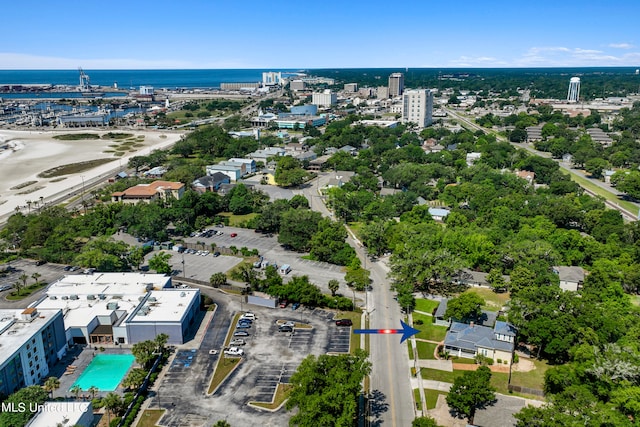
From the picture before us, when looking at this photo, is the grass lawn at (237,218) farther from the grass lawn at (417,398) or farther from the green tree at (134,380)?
the grass lawn at (417,398)

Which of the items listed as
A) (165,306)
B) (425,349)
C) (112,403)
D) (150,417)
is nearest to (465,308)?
(425,349)

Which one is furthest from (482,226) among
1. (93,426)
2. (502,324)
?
(93,426)

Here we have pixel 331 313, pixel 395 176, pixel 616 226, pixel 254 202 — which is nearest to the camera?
pixel 331 313

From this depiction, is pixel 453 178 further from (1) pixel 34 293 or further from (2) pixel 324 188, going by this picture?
(1) pixel 34 293

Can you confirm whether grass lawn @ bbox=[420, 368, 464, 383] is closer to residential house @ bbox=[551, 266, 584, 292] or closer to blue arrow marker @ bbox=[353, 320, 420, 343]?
blue arrow marker @ bbox=[353, 320, 420, 343]

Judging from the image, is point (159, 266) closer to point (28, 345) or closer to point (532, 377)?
point (28, 345)

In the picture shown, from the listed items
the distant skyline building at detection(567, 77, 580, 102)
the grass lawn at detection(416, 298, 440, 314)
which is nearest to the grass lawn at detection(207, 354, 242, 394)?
the grass lawn at detection(416, 298, 440, 314)

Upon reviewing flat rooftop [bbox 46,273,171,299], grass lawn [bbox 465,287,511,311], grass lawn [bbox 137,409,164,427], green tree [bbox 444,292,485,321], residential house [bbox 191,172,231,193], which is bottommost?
grass lawn [bbox 137,409,164,427]
